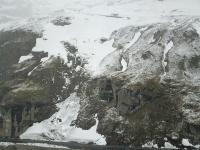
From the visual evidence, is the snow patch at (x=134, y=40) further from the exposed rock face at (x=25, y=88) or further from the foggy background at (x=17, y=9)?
the foggy background at (x=17, y=9)

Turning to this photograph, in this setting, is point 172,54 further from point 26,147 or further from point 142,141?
point 26,147

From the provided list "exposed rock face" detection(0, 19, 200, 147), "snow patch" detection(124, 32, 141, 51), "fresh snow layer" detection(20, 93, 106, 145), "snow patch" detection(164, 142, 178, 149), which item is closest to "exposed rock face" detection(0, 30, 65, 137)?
"exposed rock face" detection(0, 19, 200, 147)

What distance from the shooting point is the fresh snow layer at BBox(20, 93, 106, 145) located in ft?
193

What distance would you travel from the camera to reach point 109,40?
88750 millimetres

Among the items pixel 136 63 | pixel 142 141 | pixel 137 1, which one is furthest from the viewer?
pixel 137 1

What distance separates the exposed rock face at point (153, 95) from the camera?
55375 millimetres

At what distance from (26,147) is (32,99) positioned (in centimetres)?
1358

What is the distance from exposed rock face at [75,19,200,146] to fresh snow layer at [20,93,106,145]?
1.57 metres

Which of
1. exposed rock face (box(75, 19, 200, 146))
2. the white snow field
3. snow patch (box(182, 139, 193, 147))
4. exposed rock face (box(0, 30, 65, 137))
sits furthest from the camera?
exposed rock face (box(0, 30, 65, 137))

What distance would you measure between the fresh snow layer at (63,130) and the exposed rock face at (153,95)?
1570 mm

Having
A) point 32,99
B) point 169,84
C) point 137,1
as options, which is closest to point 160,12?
point 137,1

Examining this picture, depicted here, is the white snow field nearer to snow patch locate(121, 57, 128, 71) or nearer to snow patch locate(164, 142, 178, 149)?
snow patch locate(121, 57, 128, 71)

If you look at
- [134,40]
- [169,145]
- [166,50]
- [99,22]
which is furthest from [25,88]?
[99,22]

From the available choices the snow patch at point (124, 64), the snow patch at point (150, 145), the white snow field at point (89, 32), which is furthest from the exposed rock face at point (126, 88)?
the white snow field at point (89, 32)
